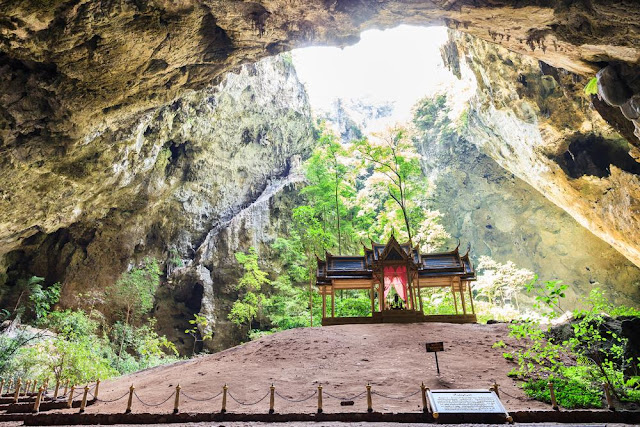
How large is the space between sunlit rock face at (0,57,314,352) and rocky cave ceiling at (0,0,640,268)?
1.26m

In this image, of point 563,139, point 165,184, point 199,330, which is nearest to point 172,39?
point 165,184

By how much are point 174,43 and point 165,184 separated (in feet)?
40.6

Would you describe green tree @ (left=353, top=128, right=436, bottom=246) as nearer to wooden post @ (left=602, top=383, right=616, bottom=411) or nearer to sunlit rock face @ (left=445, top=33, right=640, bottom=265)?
sunlit rock face @ (left=445, top=33, right=640, bottom=265)

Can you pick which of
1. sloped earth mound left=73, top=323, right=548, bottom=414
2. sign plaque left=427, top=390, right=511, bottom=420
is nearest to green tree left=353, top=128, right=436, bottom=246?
sloped earth mound left=73, top=323, right=548, bottom=414

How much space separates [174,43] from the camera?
11.5 metres

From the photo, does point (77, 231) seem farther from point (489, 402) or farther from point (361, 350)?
point (489, 402)

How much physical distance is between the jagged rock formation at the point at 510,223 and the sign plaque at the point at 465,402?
69.6 ft

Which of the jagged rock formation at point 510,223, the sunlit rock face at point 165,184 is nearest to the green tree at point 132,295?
the sunlit rock face at point 165,184

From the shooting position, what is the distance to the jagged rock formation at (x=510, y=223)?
77.2 feet

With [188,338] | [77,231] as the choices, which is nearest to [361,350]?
[188,338]

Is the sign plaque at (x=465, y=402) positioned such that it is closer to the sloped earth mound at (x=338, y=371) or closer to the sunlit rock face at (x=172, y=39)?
the sloped earth mound at (x=338, y=371)

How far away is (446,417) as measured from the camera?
247 inches

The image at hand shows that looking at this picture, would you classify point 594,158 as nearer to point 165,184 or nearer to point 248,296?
point 248,296

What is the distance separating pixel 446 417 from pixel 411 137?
3044 centimetres
